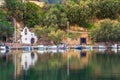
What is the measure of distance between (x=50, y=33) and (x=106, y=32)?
39.2 feet

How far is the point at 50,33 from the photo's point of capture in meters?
95.4

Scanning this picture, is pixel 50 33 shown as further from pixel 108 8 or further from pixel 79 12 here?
pixel 108 8

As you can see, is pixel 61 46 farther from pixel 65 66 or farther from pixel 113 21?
pixel 65 66

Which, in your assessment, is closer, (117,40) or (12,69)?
(12,69)

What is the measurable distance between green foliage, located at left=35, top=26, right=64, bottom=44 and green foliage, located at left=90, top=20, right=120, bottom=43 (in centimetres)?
748

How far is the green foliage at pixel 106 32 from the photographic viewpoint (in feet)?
317

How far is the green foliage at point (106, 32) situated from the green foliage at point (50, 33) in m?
7.48

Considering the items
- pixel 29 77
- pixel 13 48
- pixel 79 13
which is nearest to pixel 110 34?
pixel 79 13

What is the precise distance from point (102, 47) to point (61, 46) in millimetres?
9071

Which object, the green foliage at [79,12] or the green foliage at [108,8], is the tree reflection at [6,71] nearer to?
the green foliage at [79,12]

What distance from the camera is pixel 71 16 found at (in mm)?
104062

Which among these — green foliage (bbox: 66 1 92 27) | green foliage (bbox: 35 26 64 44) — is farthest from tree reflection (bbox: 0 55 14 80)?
green foliage (bbox: 66 1 92 27)

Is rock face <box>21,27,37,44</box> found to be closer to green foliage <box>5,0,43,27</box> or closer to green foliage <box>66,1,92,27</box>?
green foliage <box>5,0,43,27</box>

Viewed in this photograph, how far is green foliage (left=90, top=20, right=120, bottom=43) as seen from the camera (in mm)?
96500
